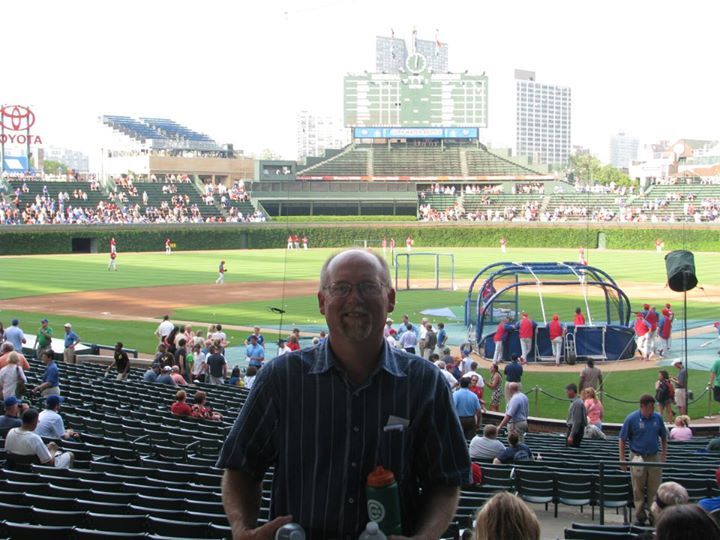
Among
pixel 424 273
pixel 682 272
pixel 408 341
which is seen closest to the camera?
→ pixel 682 272

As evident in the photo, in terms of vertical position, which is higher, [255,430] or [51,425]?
[255,430]

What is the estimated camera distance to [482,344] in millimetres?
26906

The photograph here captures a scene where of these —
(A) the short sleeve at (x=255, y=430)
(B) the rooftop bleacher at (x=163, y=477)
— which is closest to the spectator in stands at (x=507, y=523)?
(A) the short sleeve at (x=255, y=430)

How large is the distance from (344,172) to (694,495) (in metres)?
87.4

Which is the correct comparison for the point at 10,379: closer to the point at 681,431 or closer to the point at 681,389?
the point at 681,431

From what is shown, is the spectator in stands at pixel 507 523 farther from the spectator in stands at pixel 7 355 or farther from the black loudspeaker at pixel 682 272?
the black loudspeaker at pixel 682 272

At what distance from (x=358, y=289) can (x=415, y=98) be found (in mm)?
97989

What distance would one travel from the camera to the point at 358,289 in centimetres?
346

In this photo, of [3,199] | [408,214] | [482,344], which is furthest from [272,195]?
[482,344]

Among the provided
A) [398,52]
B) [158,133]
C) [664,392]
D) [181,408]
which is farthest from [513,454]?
[398,52]

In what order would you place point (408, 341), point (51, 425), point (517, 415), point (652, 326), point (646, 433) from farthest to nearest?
point (652, 326), point (408, 341), point (517, 415), point (51, 425), point (646, 433)

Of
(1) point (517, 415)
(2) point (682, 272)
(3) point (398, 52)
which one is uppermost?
(3) point (398, 52)

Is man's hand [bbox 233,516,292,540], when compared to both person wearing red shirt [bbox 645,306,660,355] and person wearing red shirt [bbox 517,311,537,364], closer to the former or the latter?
person wearing red shirt [bbox 517,311,537,364]

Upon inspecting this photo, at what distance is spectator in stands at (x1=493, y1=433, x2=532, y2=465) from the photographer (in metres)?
11.1
